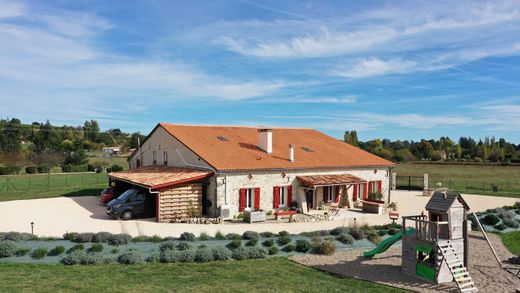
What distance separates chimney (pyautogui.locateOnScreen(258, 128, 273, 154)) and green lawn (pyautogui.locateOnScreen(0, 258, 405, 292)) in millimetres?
15060

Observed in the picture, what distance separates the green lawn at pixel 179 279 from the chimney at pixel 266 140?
15060mm

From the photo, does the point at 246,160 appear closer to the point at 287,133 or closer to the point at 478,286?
the point at 287,133

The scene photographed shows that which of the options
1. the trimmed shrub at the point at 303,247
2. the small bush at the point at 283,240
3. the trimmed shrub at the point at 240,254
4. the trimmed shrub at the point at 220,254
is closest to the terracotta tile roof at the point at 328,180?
the small bush at the point at 283,240

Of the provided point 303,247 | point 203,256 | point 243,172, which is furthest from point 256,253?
point 243,172

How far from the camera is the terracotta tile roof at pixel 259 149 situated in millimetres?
25719

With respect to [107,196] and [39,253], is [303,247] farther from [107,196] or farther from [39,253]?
[107,196]

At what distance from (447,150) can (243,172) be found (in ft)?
327

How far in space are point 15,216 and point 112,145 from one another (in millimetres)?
100245

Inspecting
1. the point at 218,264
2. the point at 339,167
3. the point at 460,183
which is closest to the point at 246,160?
the point at 339,167

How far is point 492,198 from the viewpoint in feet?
113

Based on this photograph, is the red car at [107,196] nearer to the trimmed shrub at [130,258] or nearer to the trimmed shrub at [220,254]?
the trimmed shrub at [130,258]

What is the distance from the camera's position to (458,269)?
1205cm

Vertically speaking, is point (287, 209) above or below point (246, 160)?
below

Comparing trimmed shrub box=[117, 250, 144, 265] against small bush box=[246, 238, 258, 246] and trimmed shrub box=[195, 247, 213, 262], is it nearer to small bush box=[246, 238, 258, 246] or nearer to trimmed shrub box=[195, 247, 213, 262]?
trimmed shrub box=[195, 247, 213, 262]
